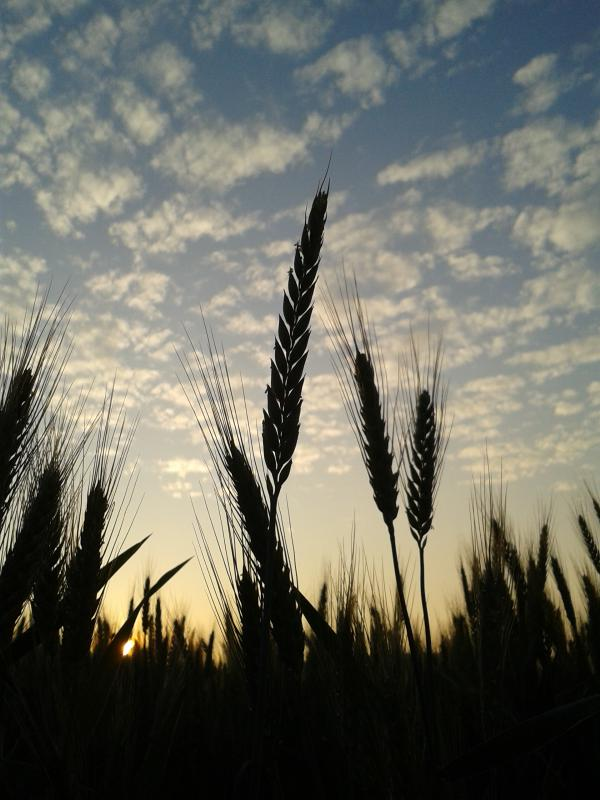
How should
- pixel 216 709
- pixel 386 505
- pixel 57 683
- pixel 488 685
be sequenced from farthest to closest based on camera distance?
pixel 216 709, pixel 488 685, pixel 386 505, pixel 57 683

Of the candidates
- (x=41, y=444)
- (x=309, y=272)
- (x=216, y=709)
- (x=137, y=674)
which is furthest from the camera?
(x=137, y=674)

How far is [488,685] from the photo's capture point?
234cm

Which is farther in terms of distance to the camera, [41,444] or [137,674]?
[137,674]

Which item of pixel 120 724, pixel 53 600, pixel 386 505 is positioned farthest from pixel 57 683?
pixel 386 505

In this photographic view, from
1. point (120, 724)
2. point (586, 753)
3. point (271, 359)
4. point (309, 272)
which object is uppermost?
point (309, 272)

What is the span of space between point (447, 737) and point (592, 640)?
2062mm

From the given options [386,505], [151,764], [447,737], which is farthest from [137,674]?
[386,505]

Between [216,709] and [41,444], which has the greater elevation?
[41,444]

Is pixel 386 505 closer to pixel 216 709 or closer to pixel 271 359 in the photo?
pixel 271 359

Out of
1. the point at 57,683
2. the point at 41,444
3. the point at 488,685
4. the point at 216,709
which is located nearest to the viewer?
the point at 57,683

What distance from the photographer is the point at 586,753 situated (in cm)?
247

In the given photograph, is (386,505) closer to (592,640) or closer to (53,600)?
(53,600)

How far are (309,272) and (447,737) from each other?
2117 millimetres

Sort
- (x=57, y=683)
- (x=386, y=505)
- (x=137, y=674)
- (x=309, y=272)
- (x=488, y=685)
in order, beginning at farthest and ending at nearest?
1. (x=137, y=674)
2. (x=488, y=685)
3. (x=386, y=505)
4. (x=57, y=683)
5. (x=309, y=272)
